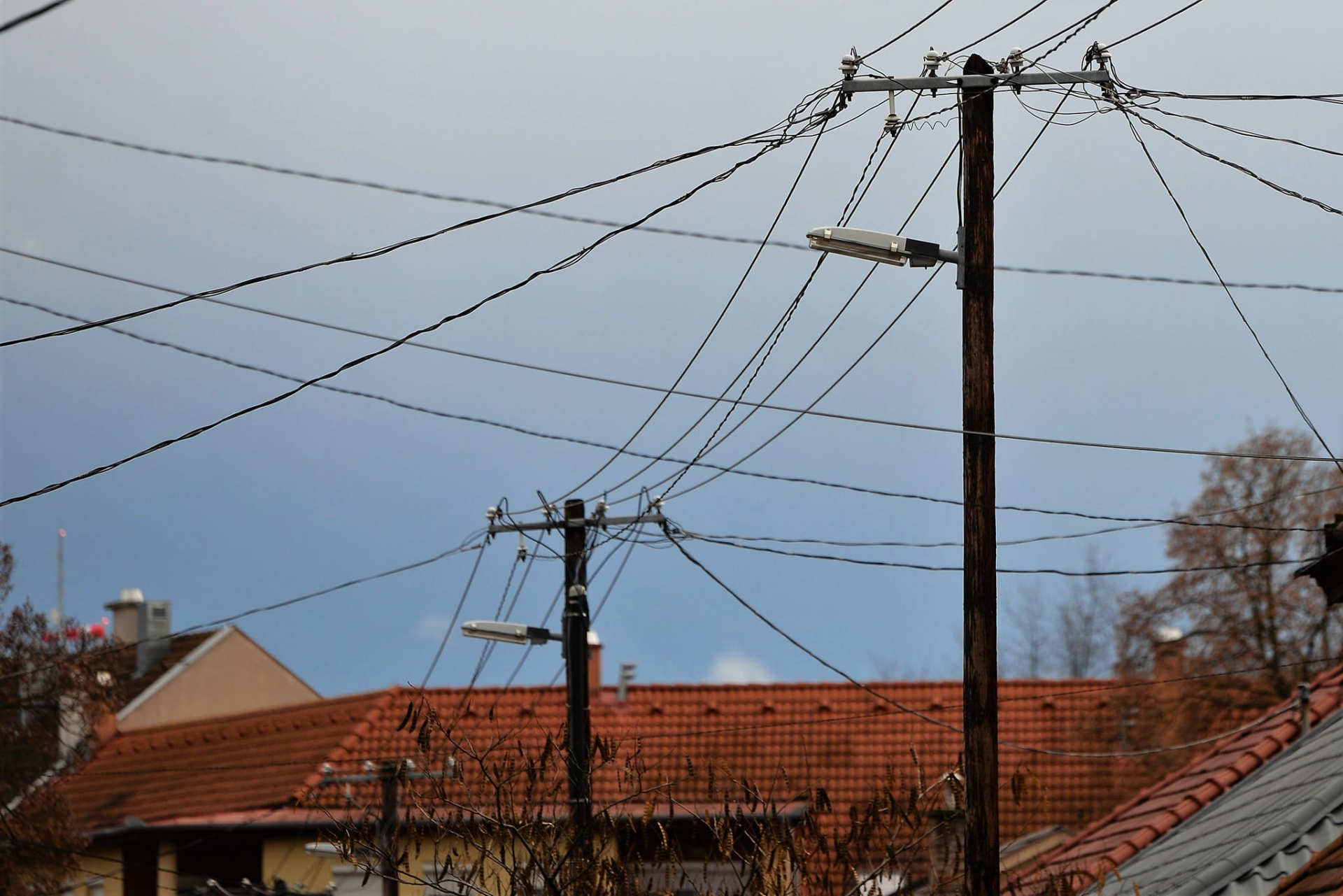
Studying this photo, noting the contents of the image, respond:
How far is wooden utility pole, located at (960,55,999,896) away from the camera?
7727mm

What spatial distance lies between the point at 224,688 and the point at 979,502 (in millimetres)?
34880

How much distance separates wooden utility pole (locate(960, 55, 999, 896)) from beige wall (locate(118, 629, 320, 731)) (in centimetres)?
3354

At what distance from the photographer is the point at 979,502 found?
795 cm

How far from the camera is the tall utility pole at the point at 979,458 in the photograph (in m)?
7.73

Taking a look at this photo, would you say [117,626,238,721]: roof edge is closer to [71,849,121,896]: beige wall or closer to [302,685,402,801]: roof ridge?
[71,849,121,896]: beige wall

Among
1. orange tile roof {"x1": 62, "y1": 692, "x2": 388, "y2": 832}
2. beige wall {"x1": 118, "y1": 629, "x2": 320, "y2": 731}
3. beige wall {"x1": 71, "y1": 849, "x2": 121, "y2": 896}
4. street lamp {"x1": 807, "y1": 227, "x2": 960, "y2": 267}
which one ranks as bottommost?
beige wall {"x1": 71, "y1": 849, "x2": 121, "y2": 896}

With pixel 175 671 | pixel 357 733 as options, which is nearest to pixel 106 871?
pixel 357 733

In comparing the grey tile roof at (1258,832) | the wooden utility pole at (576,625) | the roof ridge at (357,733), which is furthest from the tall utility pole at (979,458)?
the roof ridge at (357,733)

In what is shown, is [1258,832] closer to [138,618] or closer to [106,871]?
[106,871]

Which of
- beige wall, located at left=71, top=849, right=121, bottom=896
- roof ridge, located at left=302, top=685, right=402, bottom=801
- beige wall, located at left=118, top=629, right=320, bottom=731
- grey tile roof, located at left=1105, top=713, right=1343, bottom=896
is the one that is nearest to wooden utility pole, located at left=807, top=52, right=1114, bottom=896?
grey tile roof, located at left=1105, top=713, right=1343, bottom=896

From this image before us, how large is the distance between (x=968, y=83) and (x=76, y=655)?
24.8m

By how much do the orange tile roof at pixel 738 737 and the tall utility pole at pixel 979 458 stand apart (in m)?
18.7

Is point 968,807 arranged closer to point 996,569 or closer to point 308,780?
point 996,569

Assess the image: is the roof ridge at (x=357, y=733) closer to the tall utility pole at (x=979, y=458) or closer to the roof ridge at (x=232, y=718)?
the roof ridge at (x=232, y=718)
